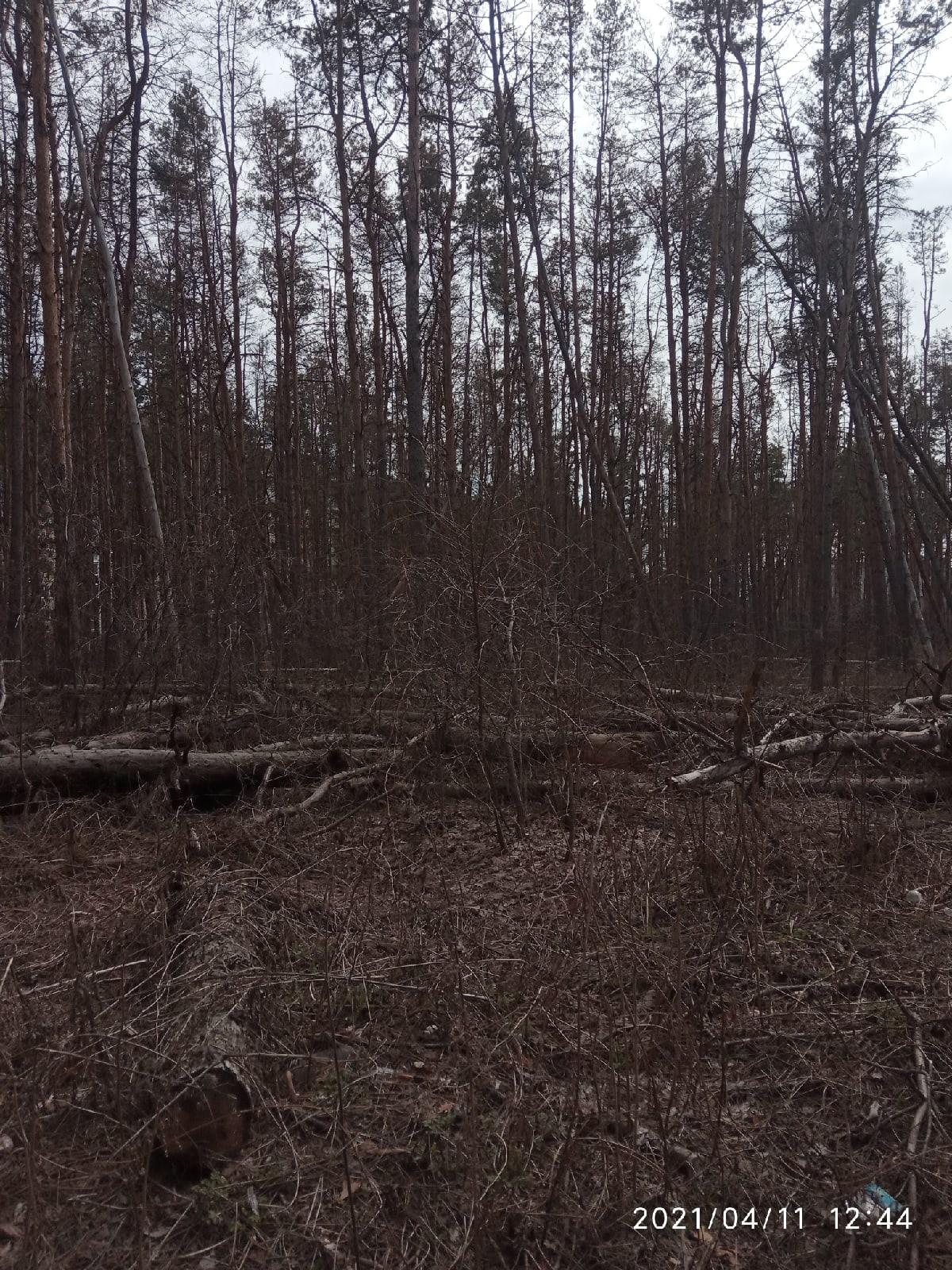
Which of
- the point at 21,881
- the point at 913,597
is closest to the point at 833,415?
the point at 913,597

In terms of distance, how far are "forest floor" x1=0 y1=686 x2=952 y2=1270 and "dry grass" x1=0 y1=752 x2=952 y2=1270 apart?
0.01 metres

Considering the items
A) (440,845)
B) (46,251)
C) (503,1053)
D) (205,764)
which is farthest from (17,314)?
(503,1053)

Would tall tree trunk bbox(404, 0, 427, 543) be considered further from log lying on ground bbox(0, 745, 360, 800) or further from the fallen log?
the fallen log

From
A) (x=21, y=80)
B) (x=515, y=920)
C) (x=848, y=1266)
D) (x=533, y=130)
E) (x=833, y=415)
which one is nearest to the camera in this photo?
(x=848, y=1266)

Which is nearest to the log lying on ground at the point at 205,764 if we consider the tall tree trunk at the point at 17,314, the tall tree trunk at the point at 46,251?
the tall tree trunk at the point at 46,251

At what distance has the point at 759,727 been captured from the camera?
6.32 m

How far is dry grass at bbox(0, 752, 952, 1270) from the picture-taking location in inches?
79.5

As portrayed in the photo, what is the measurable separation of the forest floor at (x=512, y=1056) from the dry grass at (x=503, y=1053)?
10 millimetres

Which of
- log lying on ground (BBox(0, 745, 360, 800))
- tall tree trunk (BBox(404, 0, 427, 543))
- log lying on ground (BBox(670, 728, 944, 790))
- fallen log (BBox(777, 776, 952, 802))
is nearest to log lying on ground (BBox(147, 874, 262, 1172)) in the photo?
log lying on ground (BBox(0, 745, 360, 800))

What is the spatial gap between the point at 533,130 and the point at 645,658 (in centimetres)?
1215

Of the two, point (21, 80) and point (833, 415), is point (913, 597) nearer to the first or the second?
point (833, 415)

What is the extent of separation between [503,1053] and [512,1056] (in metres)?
0.06

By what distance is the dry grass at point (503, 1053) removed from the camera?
2.02 m

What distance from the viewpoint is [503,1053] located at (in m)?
2.68
